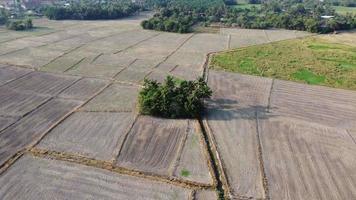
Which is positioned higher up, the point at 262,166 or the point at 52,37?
the point at 52,37

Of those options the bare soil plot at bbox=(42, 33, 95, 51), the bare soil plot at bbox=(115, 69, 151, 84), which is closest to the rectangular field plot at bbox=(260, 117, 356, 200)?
the bare soil plot at bbox=(115, 69, 151, 84)

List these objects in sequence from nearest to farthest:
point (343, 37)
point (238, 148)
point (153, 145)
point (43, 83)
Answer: point (238, 148)
point (153, 145)
point (43, 83)
point (343, 37)

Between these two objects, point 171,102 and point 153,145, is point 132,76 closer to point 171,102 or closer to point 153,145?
point 171,102

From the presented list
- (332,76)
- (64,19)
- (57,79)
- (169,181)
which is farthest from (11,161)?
(64,19)

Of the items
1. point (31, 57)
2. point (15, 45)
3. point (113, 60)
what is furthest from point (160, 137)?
point (15, 45)

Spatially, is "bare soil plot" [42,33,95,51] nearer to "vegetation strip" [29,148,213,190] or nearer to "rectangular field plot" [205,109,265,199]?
"rectangular field plot" [205,109,265,199]

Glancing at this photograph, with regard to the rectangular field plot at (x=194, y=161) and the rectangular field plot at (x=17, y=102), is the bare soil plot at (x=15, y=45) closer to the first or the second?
the rectangular field plot at (x=17, y=102)

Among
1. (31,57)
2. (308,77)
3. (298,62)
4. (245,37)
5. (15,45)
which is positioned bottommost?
(308,77)

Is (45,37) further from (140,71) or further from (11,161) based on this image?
(11,161)
